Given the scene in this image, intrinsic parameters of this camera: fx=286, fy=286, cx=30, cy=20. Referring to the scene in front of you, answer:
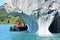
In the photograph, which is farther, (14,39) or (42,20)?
(42,20)

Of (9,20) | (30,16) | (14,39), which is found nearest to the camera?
(14,39)

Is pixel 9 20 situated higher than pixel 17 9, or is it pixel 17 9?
pixel 17 9

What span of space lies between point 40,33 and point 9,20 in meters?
34.7

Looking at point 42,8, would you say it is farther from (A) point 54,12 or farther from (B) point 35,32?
(B) point 35,32

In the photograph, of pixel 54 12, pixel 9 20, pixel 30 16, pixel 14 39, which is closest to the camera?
pixel 14 39

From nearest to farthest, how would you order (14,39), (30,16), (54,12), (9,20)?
1. (14,39)
2. (54,12)
3. (30,16)
4. (9,20)

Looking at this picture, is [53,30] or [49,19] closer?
[49,19]

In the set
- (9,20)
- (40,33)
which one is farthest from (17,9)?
(9,20)

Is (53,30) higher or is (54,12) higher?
(54,12)

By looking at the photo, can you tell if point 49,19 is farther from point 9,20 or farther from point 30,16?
point 9,20

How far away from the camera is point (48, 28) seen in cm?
2020

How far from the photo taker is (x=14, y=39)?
1833 centimetres

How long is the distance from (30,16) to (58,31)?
2466mm

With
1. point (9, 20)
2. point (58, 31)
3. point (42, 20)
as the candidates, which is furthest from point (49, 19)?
point (9, 20)
